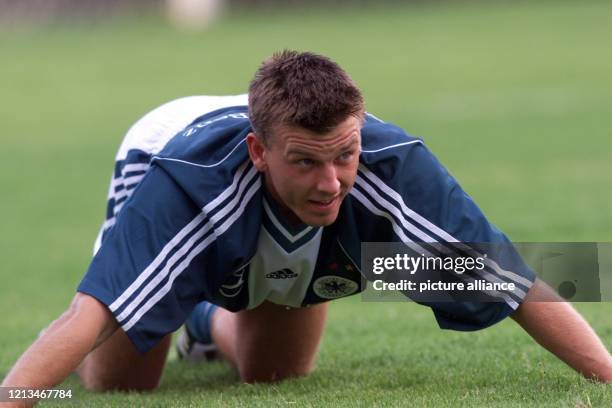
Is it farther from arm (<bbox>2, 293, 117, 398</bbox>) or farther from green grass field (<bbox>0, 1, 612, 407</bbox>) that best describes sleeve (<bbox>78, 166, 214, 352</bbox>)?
green grass field (<bbox>0, 1, 612, 407</bbox>)

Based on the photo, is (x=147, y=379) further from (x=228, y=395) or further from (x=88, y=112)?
(x=88, y=112)

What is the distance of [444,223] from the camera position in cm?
465

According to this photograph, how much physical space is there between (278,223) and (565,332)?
1187mm

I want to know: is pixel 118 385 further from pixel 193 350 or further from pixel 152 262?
pixel 152 262

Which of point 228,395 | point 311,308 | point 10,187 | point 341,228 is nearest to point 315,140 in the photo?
point 341,228

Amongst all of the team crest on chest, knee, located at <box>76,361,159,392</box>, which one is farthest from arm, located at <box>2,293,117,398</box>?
knee, located at <box>76,361,159,392</box>

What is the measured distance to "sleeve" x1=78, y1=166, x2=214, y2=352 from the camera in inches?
177

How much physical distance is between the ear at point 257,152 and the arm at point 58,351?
2.68 feet

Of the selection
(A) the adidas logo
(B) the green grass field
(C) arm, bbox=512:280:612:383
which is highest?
(A) the adidas logo

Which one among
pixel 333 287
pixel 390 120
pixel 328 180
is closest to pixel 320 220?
pixel 328 180

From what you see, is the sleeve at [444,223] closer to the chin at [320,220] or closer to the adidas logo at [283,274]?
the chin at [320,220]

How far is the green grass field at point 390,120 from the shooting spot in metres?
5.43

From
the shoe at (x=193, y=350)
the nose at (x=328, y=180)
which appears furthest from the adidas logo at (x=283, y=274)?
the shoe at (x=193, y=350)

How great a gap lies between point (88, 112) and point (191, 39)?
29.5ft
